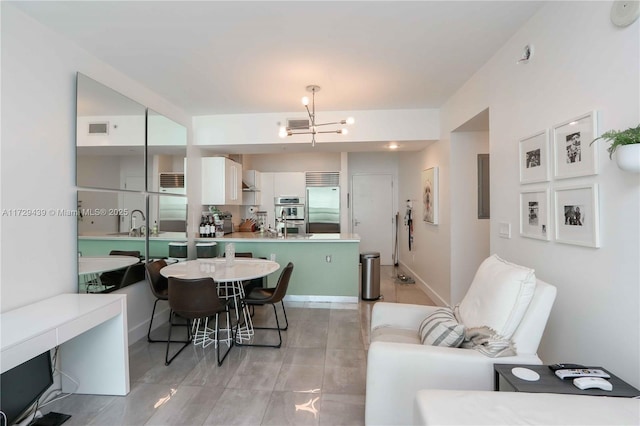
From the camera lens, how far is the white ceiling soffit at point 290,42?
202 cm

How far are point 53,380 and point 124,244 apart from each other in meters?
1.17

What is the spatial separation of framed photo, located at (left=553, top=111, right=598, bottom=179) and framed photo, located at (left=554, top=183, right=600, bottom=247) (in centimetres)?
10

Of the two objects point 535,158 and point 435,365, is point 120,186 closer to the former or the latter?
point 435,365

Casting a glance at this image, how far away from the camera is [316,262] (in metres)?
4.32

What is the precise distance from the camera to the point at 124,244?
296 centimetres

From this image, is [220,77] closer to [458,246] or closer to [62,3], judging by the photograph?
[62,3]

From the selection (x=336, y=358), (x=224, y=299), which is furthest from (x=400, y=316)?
(x=224, y=299)

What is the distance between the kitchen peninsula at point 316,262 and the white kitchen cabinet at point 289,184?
89.9 inches

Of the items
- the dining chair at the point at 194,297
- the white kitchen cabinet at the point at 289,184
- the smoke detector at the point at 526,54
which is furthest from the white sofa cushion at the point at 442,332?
the white kitchen cabinet at the point at 289,184

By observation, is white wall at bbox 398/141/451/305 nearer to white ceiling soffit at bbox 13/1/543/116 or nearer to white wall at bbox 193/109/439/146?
white wall at bbox 193/109/439/146

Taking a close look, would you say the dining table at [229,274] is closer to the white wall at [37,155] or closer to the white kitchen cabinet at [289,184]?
the white wall at [37,155]

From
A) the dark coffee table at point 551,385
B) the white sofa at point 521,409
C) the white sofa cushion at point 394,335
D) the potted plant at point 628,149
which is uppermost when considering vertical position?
the potted plant at point 628,149

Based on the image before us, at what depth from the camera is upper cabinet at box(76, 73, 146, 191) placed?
2.47 m

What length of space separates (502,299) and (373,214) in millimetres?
5259
